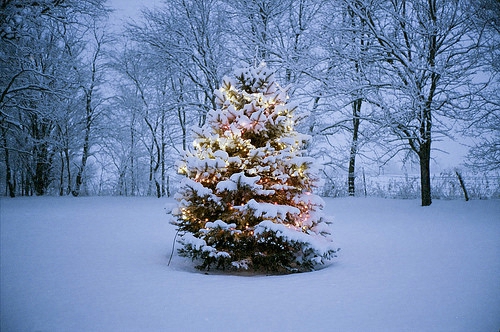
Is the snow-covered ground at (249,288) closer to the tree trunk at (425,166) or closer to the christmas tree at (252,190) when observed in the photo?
the christmas tree at (252,190)

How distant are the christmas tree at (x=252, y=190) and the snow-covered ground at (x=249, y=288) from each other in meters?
0.48

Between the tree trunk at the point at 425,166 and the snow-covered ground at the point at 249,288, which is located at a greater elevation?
the tree trunk at the point at 425,166

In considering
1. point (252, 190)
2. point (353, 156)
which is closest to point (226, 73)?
point (353, 156)

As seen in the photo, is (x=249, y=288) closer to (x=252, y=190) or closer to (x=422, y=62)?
(x=252, y=190)

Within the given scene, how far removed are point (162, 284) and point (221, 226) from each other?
117cm

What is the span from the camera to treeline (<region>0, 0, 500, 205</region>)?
1009 centimetres

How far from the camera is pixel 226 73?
53.7 ft

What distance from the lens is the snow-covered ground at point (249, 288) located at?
2918 mm

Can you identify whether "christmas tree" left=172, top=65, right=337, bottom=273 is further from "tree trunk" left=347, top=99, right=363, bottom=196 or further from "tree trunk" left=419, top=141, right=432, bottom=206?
"tree trunk" left=347, top=99, right=363, bottom=196

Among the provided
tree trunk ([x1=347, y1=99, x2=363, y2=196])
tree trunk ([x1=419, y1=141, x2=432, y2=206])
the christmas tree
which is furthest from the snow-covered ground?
tree trunk ([x1=347, y1=99, x2=363, y2=196])

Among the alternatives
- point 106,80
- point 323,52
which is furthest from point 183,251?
point 106,80

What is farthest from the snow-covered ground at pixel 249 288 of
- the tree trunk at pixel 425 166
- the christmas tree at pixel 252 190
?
the tree trunk at pixel 425 166

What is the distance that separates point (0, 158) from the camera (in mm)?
19812

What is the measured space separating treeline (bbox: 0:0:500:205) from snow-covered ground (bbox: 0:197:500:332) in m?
2.97
